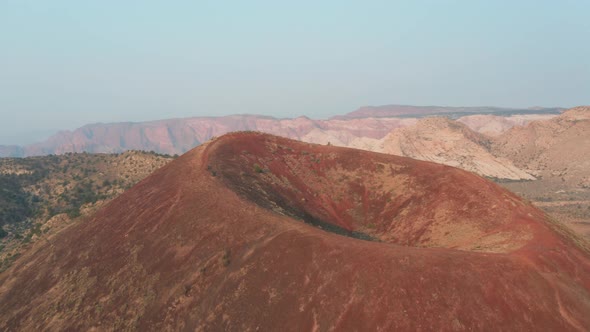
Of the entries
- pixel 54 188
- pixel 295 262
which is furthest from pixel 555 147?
pixel 54 188

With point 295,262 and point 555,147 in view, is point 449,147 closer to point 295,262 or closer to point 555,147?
point 555,147

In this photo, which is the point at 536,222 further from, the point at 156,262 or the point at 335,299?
the point at 156,262

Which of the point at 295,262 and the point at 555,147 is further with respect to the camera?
the point at 555,147

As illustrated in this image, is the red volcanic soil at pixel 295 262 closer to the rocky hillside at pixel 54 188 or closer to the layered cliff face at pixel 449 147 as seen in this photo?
the rocky hillside at pixel 54 188

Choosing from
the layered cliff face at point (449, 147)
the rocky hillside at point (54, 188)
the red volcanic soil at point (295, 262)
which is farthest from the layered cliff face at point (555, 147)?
the rocky hillside at point (54, 188)

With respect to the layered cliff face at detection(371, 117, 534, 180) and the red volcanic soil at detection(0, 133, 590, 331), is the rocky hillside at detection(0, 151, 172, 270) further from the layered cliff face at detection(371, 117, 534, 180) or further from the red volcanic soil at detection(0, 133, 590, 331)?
the layered cliff face at detection(371, 117, 534, 180)

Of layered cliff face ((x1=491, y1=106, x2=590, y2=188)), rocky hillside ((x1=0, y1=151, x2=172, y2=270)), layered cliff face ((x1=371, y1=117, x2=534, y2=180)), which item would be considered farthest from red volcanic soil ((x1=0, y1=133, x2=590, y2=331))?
layered cliff face ((x1=491, y1=106, x2=590, y2=188))

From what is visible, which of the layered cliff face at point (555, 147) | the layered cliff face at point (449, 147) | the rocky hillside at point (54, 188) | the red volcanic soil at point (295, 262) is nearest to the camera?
the red volcanic soil at point (295, 262)

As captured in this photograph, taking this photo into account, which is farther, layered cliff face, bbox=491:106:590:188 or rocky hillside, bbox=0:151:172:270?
layered cliff face, bbox=491:106:590:188

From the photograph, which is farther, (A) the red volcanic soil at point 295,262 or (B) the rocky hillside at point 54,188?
(B) the rocky hillside at point 54,188
